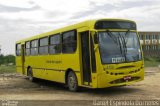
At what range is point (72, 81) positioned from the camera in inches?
660

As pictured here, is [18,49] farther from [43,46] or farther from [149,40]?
[149,40]

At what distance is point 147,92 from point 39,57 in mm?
8434

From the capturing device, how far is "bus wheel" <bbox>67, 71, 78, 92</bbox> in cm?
1649

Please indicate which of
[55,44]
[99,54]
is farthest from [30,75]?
[99,54]

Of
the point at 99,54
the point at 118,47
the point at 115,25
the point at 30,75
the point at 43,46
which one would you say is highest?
the point at 115,25

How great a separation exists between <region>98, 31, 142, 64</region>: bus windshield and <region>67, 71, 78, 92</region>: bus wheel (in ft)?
7.80

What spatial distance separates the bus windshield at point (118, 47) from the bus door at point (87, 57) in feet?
1.51

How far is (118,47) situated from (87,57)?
132 cm

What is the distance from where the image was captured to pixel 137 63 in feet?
50.2

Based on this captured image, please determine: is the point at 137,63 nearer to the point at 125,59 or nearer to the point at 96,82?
the point at 125,59

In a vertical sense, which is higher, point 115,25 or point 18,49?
point 115,25

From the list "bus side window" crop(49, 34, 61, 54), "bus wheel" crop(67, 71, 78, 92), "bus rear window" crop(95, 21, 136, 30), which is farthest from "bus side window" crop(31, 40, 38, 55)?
"bus rear window" crop(95, 21, 136, 30)

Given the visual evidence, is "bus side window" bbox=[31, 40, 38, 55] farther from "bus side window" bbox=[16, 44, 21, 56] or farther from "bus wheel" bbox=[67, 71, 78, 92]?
"bus wheel" bbox=[67, 71, 78, 92]

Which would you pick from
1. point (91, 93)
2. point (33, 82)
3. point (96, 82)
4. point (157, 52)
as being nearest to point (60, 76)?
point (91, 93)
